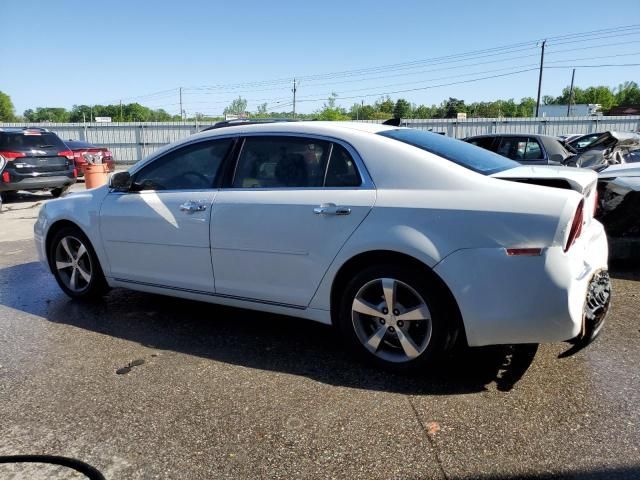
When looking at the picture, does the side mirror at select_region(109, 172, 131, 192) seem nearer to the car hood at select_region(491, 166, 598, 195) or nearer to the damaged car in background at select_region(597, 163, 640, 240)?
the car hood at select_region(491, 166, 598, 195)

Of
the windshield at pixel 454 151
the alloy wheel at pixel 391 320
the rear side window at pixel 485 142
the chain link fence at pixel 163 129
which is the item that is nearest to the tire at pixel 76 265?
the alloy wheel at pixel 391 320

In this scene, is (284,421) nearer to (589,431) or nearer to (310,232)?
(310,232)

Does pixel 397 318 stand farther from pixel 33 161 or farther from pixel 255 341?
pixel 33 161

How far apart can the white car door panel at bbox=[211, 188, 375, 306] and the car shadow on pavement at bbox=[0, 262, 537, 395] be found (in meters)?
0.42

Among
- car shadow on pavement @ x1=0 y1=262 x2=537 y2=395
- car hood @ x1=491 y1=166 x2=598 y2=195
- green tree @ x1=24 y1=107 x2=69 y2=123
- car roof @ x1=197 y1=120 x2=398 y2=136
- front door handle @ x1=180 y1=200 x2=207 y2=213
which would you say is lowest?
car shadow on pavement @ x1=0 y1=262 x2=537 y2=395

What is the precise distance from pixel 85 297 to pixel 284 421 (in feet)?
9.52

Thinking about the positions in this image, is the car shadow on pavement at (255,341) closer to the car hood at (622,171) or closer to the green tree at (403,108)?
the car hood at (622,171)

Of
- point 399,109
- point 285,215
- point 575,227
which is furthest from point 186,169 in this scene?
point 399,109

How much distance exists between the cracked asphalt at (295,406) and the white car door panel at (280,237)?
50 cm

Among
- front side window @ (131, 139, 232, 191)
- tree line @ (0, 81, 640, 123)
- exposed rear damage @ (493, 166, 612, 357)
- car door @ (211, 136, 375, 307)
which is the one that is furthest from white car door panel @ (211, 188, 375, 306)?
tree line @ (0, 81, 640, 123)

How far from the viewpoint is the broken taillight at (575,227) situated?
110 inches

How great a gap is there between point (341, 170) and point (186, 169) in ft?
4.57

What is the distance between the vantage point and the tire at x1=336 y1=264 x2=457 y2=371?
10.1 feet

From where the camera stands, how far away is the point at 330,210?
3.30 metres
